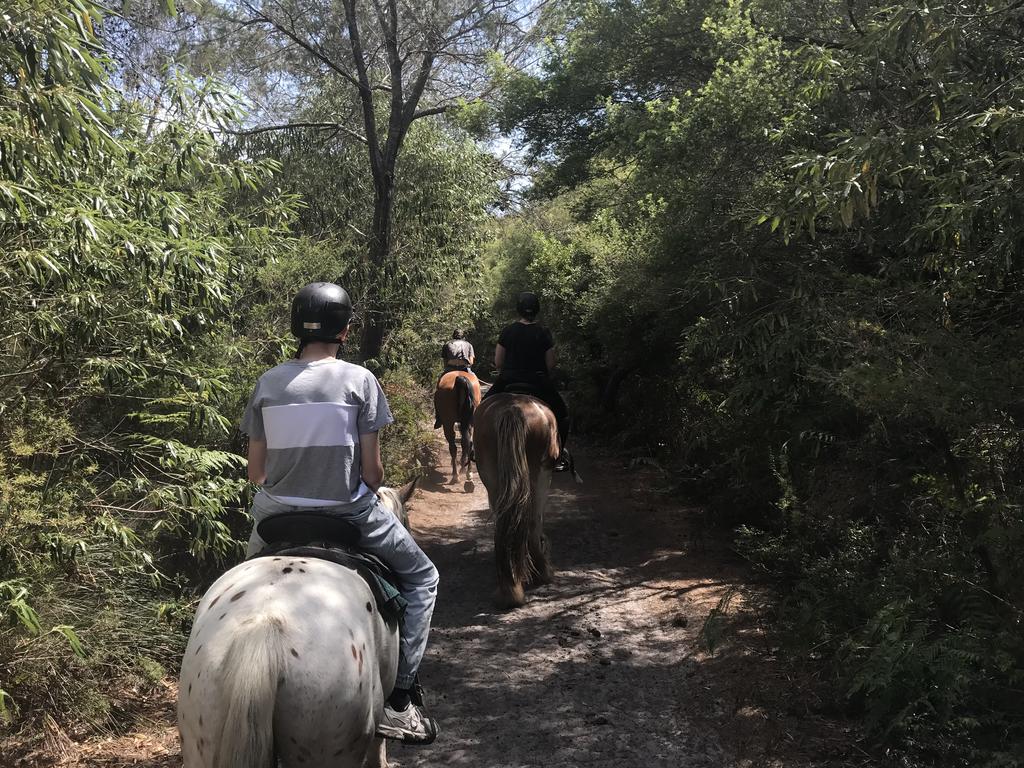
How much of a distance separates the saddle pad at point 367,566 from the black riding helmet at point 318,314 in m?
0.96

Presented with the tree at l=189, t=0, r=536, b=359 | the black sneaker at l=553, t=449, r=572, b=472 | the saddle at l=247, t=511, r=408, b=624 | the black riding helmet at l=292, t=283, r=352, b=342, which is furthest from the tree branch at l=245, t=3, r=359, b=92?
the saddle at l=247, t=511, r=408, b=624

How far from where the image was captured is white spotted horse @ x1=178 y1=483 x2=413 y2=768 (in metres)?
2.53

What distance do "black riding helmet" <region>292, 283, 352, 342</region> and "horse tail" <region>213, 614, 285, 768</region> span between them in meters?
1.43

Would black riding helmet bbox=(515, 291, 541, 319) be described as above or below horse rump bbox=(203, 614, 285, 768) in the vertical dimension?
above

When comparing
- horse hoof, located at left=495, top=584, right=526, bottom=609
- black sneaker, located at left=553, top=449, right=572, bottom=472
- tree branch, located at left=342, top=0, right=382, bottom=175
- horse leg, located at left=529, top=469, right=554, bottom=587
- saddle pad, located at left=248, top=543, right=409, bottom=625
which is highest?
tree branch, located at left=342, top=0, right=382, bottom=175

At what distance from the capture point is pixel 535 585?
7.52 m

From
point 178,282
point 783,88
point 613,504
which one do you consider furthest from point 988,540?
point 613,504

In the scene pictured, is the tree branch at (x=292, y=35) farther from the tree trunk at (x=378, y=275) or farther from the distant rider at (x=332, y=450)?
the distant rider at (x=332, y=450)

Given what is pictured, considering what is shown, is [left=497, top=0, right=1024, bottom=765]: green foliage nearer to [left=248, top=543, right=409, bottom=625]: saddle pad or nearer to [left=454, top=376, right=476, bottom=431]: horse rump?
[left=248, top=543, right=409, bottom=625]: saddle pad

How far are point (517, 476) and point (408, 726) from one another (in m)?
3.30

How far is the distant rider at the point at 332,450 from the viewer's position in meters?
3.36

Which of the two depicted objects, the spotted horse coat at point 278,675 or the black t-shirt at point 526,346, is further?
the black t-shirt at point 526,346

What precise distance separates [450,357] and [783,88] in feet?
22.2

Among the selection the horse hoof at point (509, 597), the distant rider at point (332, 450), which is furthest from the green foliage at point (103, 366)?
the horse hoof at point (509, 597)
